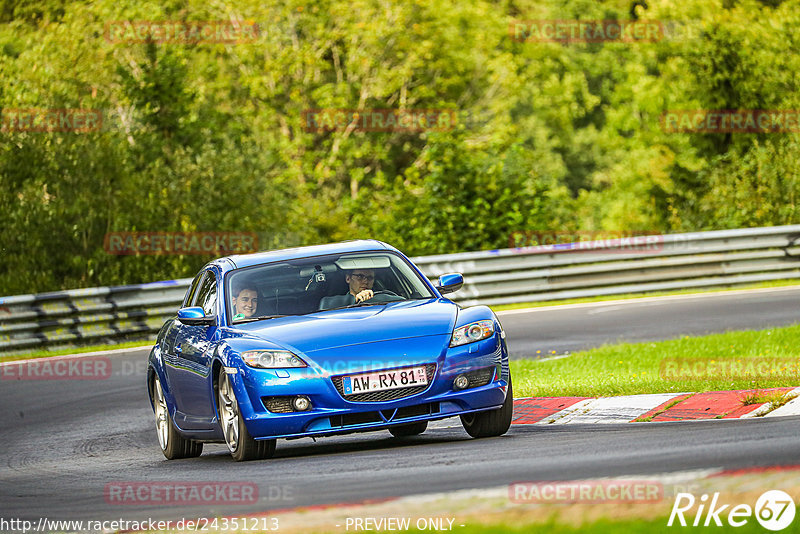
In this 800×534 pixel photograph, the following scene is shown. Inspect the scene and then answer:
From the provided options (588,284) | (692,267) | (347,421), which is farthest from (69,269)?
(347,421)

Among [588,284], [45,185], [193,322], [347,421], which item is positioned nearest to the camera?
[347,421]

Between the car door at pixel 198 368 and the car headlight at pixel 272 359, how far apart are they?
2.21 ft

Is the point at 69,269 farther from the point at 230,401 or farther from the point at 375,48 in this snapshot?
the point at 375,48

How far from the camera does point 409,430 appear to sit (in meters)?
10.3

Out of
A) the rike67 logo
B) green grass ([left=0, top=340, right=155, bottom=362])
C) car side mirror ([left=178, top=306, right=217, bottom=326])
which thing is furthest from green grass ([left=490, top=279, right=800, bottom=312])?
the rike67 logo

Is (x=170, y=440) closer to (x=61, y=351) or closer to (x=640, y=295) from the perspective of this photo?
(x=61, y=351)

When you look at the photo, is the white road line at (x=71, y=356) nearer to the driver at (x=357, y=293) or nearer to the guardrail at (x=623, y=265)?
the guardrail at (x=623, y=265)

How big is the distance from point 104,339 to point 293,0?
23.8m

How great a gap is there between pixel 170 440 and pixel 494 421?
2.81 meters

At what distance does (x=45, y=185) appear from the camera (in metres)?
24.7

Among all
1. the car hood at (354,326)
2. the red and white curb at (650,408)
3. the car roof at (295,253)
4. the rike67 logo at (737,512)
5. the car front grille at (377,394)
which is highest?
the rike67 logo at (737,512)

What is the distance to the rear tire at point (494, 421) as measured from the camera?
9.09 meters

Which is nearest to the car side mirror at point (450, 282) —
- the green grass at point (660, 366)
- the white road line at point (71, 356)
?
the green grass at point (660, 366)

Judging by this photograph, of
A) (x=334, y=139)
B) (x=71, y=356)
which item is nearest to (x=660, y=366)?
(x=71, y=356)
